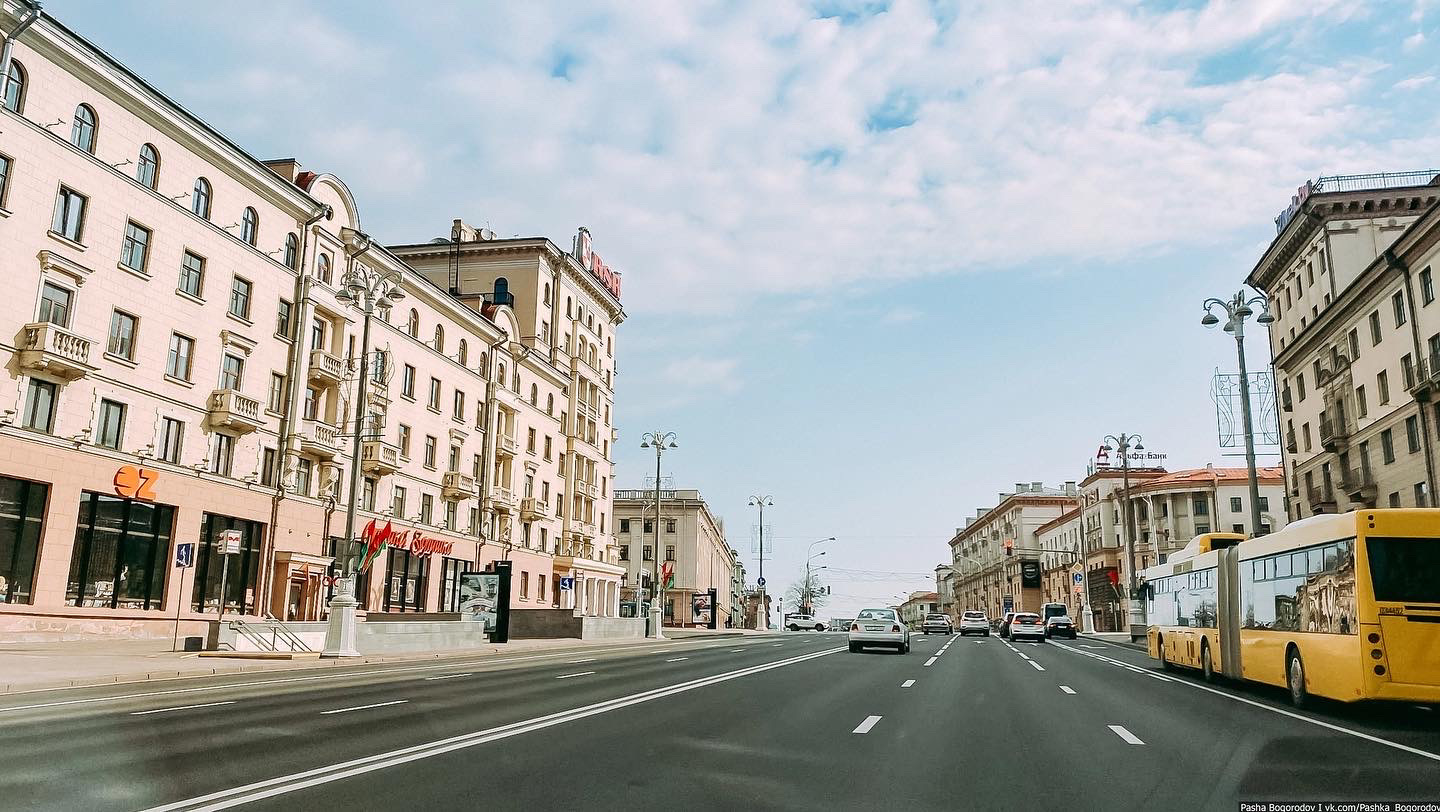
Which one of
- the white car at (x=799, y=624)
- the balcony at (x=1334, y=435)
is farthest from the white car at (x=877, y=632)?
the white car at (x=799, y=624)

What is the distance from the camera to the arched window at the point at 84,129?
94.1 ft

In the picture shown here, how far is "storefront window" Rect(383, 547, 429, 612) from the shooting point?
146 feet

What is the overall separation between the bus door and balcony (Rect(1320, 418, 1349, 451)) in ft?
94.1

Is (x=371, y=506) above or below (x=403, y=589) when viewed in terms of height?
above

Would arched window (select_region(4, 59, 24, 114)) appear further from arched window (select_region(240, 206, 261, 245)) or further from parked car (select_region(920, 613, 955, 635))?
parked car (select_region(920, 613, 955, 635))

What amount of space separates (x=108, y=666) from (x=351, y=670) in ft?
16.3

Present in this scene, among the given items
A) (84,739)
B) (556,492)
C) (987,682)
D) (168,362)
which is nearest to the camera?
(84,739)

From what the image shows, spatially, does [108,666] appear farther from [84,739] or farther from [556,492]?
[556,492]

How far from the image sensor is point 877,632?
3312 cm

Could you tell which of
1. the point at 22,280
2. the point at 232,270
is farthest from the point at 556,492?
the point at 22,280

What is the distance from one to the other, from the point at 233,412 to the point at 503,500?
23296 millimetres

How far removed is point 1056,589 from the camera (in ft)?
350

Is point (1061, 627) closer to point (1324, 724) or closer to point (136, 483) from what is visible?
point (1324, 724)

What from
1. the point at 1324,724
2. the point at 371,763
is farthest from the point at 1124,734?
the point at 371,763
